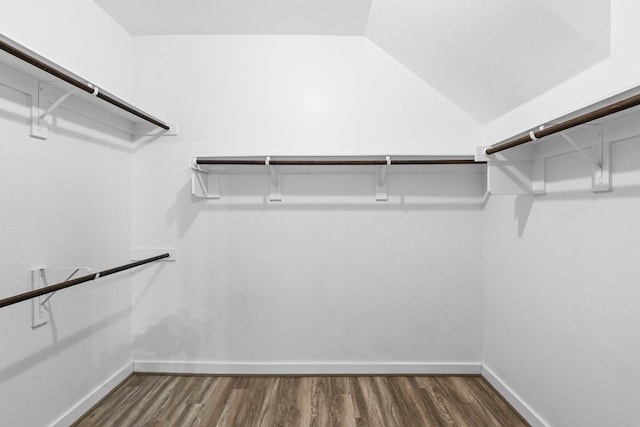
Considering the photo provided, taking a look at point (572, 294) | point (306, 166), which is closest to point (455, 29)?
point (306, 166)

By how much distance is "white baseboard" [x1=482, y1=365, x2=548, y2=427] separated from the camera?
6.19 feet

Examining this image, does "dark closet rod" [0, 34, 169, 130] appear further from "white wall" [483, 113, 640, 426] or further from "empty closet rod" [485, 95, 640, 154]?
"white wall" [483, 113, 640, 426]

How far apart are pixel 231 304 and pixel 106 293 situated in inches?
29.9

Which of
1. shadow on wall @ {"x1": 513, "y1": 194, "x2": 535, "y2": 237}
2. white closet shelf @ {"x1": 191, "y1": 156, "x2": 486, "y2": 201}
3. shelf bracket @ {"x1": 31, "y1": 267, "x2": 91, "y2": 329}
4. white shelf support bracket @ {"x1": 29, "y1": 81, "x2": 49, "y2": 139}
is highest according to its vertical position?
white shelf support bracket @ {"x1": 29, "y1": 81, "x2": 49, "y2": 139}

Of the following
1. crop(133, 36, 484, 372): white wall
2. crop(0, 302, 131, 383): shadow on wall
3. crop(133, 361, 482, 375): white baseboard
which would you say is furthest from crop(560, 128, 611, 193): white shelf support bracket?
crop(0, 302, 131, 383): shadow on wall

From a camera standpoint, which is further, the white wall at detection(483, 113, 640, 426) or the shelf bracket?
the shelf bracket

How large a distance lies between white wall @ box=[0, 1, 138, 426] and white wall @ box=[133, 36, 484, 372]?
21 centimetres

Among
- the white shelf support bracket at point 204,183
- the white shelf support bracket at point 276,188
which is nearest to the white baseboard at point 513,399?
the white shelf support bracket at point 276,188

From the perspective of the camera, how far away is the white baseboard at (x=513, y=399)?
1.89m

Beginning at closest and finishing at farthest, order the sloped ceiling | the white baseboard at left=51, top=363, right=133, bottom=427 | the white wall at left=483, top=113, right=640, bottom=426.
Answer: the white wall at left=483, top=113, right=640, bottom=426 < the sloped ceiling < the white baseboard at left=51, top=363, right=133, bottom=427

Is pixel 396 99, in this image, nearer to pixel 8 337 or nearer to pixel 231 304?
pixel 231 304

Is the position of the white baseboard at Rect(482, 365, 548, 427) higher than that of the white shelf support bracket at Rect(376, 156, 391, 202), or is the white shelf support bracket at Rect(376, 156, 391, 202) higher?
the white shelf support bracket at Rect(376, 156, 391, 202)

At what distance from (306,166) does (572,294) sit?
158cm

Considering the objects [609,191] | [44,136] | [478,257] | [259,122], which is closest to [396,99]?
[259,122]
